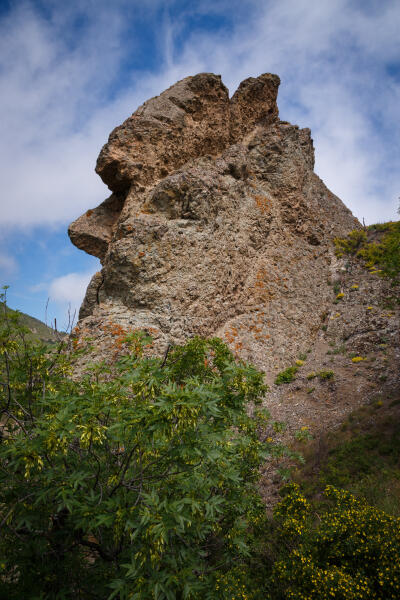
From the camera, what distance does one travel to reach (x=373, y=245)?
20188 mm

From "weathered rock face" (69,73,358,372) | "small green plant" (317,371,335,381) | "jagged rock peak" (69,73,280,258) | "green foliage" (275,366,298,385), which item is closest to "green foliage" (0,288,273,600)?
"weathered rock face" (69,73,358,372)

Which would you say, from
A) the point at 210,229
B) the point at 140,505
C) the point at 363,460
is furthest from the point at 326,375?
the point at 140,505

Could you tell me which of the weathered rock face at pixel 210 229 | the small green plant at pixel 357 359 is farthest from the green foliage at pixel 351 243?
the small green plant at pixel 357 359

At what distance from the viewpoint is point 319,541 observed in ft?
13.2

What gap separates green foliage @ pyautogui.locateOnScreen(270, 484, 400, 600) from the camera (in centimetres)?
322

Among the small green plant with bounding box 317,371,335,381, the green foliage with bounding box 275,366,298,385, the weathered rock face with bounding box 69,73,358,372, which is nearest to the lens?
the small green plant with bounding box 317,371,335,381

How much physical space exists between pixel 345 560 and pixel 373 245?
812 inches

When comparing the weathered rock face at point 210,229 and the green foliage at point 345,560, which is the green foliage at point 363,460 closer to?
the green foliage at point 345,560

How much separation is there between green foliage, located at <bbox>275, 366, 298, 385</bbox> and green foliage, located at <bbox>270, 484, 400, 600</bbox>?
867cm

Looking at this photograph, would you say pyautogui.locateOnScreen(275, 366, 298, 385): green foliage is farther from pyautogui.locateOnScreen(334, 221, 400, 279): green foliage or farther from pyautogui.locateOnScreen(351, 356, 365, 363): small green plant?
pyautogui.locateOnScreen(334, 221, 400, 279): green foliage

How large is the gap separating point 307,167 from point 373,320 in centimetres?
1248

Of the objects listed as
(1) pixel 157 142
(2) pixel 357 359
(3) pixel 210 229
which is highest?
(1) pixel 157 142

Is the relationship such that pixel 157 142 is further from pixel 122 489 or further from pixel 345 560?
pixel 345 560

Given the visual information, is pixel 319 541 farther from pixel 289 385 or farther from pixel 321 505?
pixel 289 385
